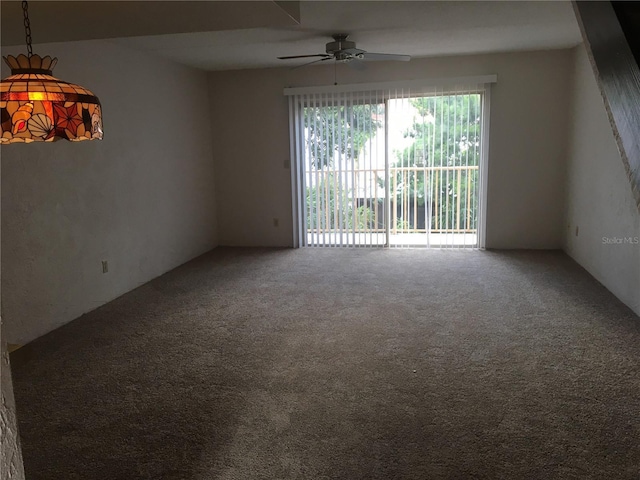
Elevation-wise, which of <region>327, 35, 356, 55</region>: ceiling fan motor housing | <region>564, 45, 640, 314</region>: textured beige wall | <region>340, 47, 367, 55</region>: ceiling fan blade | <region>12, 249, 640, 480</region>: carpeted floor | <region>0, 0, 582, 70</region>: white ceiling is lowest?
<region>12, 249, 640, 480</region>: carpeted floor

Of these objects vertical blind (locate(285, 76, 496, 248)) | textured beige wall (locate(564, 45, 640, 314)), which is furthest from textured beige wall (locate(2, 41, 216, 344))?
textured beige wall (locate(564, 45, 640, 314))

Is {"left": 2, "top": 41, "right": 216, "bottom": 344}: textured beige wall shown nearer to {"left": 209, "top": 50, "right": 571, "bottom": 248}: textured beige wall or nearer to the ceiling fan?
{"left": 209, "top": 50, "right": 571, "bottom": 248}: textured beige wall

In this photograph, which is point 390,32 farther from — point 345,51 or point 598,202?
point 598,202

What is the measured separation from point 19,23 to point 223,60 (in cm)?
306

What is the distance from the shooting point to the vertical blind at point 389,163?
18.5 ft

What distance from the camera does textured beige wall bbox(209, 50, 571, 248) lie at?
5430 millimetres

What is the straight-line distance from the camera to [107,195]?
4137 mm

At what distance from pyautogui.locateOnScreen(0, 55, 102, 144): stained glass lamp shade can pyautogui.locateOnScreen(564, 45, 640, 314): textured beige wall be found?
12.1ft

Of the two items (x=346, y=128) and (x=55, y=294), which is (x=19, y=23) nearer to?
(x=55, y=294)

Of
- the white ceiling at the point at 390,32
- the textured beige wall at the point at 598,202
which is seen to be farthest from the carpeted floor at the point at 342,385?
the white ceiling at the point at 390,32

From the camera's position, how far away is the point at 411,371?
2.68 m

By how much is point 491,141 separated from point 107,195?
4.23 meters

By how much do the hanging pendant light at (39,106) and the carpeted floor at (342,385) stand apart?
1334mm

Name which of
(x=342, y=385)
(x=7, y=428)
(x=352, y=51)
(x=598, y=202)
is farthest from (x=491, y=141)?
(x=7, y=428)
